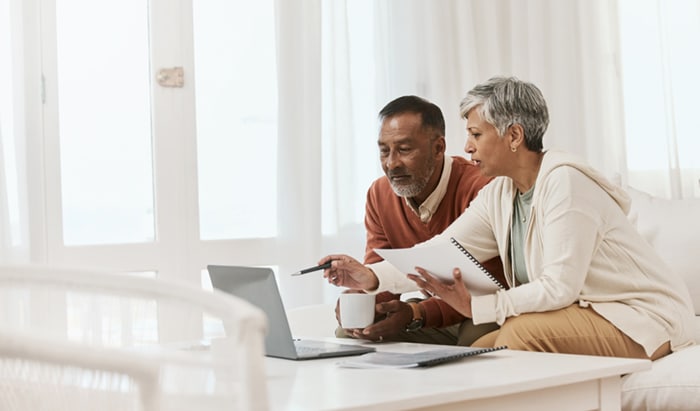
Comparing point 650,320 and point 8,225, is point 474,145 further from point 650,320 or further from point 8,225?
point 8,225

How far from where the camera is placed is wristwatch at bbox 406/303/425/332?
2576mm

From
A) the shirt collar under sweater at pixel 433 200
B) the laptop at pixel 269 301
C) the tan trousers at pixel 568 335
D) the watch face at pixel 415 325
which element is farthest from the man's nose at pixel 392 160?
the laptop at pixel 269 301

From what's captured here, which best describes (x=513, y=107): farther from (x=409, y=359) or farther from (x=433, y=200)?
(x=409, y=359)

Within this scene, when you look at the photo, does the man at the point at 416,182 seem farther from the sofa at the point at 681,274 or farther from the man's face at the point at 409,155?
the sofa at the point at 681,274

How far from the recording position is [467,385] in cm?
148

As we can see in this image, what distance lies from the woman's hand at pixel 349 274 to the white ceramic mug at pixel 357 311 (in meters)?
0.18

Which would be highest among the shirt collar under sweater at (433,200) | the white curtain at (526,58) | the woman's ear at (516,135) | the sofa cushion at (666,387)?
the white curtain at (526,58)

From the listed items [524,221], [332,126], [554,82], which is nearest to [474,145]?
[524,221]

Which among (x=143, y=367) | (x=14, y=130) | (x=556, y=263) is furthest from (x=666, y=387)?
(x=14, y=130)

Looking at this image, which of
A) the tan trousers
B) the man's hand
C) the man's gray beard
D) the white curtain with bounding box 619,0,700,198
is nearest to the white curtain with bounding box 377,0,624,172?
the white curtain with bounding box 619,0,700,198

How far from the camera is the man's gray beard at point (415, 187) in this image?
286 centimetres

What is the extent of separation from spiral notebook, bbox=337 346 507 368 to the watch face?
2.24 ft

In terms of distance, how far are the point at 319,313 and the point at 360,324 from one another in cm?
66

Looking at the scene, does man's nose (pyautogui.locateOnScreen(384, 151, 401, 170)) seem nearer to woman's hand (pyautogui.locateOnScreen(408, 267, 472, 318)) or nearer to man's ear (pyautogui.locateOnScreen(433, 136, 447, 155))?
man's ear (pyautogui.locateOnScreen(433, 136, 447, 155))
